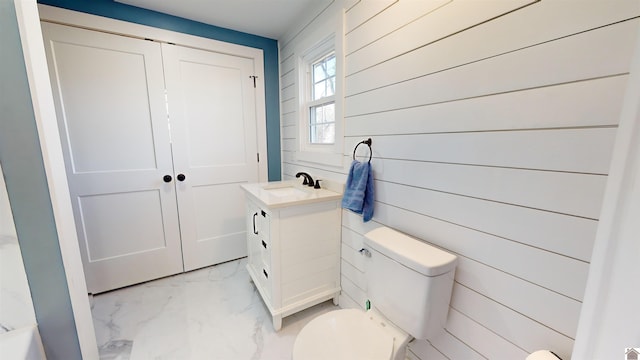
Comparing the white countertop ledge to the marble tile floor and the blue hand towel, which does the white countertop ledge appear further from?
the marble tile floor

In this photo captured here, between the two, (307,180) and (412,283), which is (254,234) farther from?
(412,283)

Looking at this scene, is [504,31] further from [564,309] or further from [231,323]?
[231,323]

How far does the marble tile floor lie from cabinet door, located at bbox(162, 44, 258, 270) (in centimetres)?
40

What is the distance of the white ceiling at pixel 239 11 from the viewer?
1.79 m

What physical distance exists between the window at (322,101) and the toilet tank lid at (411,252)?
884mm

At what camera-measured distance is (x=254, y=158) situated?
8.03 ft

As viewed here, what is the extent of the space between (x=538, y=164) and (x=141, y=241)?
8.67ft

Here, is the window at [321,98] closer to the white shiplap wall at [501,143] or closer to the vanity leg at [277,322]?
the white shiplap wall at [501,143]

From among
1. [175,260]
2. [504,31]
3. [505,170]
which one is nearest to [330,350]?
[505,170]

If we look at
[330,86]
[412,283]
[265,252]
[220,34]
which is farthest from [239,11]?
[412,283]

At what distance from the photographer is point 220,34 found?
2156 millimetres

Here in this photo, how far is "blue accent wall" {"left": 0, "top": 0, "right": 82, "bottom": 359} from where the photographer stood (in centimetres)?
89

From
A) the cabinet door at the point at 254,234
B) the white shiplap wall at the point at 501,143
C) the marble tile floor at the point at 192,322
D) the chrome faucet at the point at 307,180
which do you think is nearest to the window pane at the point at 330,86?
the white shiplap wall at the point at 501,143

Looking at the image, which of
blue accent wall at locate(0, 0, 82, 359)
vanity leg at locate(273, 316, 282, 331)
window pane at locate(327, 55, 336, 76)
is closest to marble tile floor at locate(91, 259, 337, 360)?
vanity leg at locate(273, 316, 282, 331)
